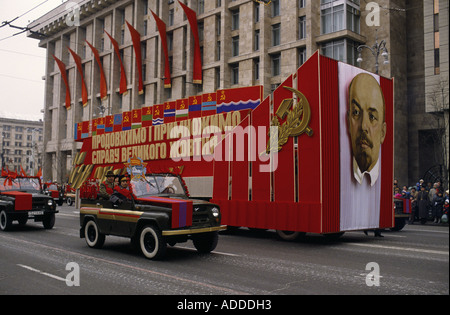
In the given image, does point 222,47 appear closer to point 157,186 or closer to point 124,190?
point 157,186

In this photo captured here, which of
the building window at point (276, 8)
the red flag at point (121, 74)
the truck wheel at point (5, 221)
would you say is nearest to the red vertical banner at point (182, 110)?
the truck wheel at point (5, 221)

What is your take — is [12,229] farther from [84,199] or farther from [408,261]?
[408,261]

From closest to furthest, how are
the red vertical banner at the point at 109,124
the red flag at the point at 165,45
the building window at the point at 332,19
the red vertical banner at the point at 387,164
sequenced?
the red vertical banner at the point at 387,164
the red vertical banner at the point at 109,124
the building window at the point at 332,19
the red flag at the point at 165,45

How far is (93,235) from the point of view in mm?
11156

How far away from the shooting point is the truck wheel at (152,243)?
29.3 feet

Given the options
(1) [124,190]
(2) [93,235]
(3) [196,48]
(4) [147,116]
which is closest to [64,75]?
(3) [196,48]

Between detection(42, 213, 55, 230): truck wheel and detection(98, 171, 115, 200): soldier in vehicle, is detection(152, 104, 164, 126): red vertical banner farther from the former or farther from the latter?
detection(98, 171, 115, 200): soldier in vehicle

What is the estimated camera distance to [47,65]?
71812 mm

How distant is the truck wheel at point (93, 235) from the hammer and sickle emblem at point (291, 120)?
217 inches

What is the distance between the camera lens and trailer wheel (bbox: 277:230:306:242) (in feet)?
40.4

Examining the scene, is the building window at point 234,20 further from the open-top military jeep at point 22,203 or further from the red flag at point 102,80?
the open-top military jeep at point 22,203

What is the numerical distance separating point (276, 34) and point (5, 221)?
3241 centimetres
